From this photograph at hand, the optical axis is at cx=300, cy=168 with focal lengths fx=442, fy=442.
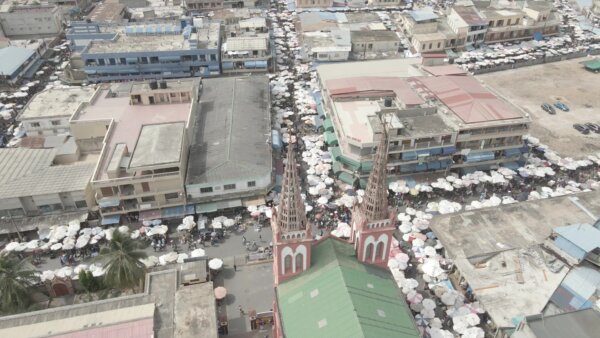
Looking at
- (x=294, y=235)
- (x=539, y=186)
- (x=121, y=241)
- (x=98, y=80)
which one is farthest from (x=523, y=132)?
(x=98, y=80)

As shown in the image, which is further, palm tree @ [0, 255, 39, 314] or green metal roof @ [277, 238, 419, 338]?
palm tree @ [0, 255, 39, 314]

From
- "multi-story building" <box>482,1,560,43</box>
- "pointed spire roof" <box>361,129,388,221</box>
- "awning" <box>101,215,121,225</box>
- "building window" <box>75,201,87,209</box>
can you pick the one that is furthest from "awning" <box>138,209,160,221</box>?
"multi-story building" <box>482,1,560,43</box>

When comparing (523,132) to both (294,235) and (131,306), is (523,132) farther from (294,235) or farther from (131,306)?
A: (131,306)

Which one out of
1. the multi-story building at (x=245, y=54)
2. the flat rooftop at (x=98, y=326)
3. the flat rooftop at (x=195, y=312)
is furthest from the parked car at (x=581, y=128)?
the flat rooftop at (x=98, y=326)

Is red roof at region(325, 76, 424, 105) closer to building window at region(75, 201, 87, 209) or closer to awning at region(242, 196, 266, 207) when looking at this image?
awning at region(242, 196, 266, 207)

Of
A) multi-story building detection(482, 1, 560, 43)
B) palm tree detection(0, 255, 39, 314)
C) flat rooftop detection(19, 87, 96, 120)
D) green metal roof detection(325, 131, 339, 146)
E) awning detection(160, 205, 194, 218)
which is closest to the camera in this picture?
palm tree detection(0, 255, 39, 314)

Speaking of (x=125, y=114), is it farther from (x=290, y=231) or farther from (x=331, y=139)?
(x=290, y=231)

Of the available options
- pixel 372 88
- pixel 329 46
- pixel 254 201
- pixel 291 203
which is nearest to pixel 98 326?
pixel 291 203
